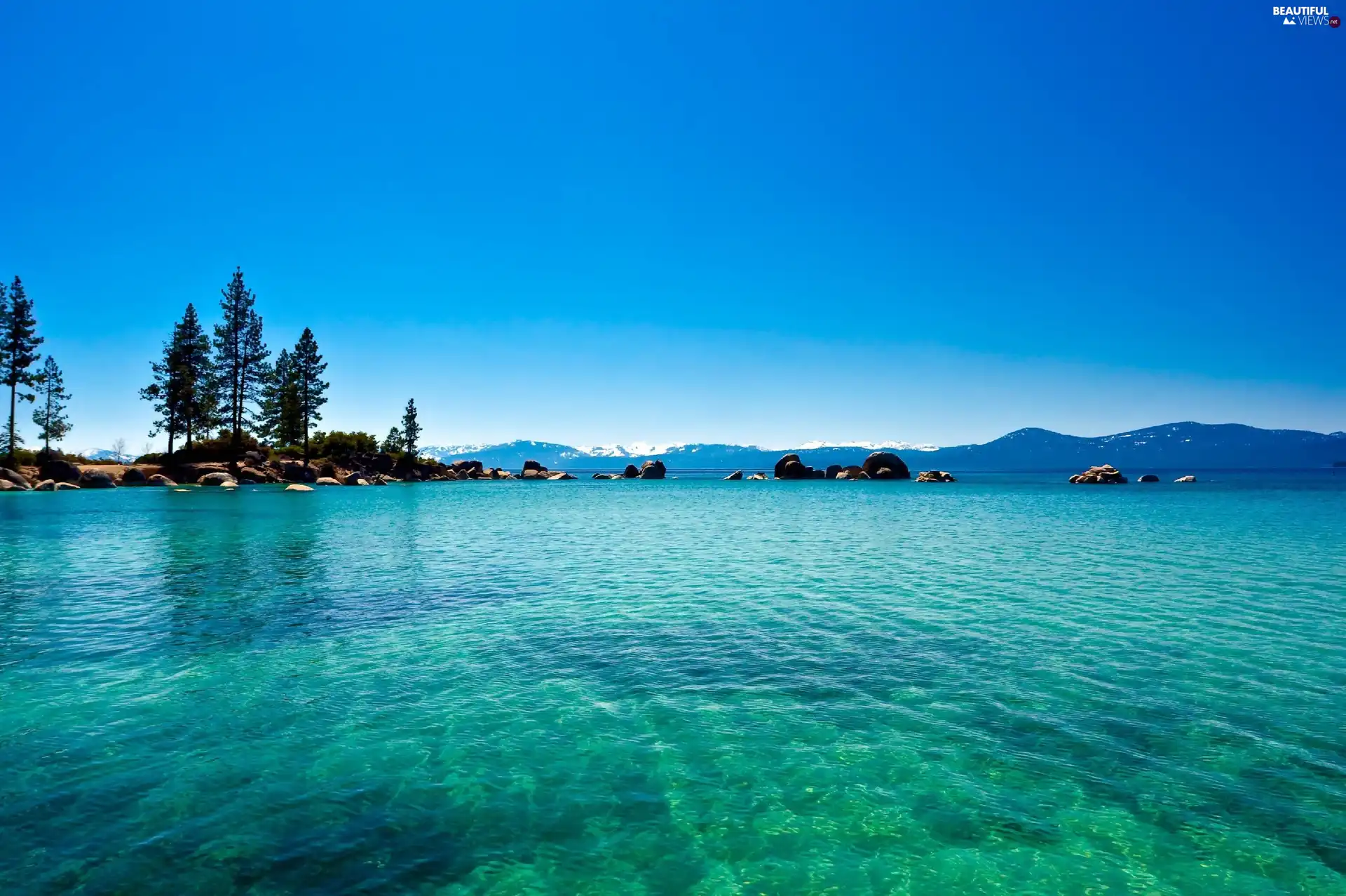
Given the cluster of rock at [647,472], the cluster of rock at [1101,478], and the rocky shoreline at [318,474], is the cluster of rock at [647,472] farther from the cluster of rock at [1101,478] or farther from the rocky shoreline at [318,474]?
the cluster of rock at [1101,478]

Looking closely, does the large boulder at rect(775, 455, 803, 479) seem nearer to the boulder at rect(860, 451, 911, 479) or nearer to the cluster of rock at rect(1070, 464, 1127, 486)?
the boulder at rect(860, 451, 911, 479)

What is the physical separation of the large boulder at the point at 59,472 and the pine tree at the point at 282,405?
29.0m

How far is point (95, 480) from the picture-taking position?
2633 inches

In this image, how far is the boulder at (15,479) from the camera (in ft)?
196

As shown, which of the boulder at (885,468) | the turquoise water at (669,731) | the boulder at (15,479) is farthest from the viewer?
the boulder at (885,468)

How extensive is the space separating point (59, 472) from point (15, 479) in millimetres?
4821

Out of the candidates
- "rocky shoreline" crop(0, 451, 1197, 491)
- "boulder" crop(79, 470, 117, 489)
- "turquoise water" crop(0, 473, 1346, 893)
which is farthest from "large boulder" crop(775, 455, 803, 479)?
"turquoise water" crop(0, 473, 1346, 893)

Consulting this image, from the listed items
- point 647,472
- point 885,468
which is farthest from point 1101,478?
point 647,472

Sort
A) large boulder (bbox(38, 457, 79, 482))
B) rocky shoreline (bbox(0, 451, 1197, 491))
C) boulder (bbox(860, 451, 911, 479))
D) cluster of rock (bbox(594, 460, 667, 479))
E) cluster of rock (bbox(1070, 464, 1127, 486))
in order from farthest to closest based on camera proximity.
A: cluster of rock (bbox(594, 460, 667, 479)) < boulder (bbox(860, 451, 911, 479)) < cluster of rock (bbox(1070, 464, 1127, 486)) < rocky shoreline (bbox(0, 451, 1197, 491)) < large boulder (bbox(38, 457, 79, 482))

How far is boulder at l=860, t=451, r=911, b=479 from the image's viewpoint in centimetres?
13575

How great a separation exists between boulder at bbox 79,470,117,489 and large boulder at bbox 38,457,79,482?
58 cm

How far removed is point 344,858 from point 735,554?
2214 centimetres

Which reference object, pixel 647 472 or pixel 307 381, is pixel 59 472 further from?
pixel 647 472

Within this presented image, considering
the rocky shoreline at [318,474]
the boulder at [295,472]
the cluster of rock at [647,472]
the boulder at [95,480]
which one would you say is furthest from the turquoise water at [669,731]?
the cluster of rock at [647,472]
